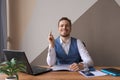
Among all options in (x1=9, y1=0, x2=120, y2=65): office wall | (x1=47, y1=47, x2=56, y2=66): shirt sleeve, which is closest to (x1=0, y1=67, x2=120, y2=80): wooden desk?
(x1=47, y1=47, x2=56, y2=66): shirt sleeve

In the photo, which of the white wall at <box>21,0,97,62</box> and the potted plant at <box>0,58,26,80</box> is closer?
the potted plant at <box>0,58,26,80</box>

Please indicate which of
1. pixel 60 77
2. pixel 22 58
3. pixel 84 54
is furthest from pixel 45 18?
pixel 60 77

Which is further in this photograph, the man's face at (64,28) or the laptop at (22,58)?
the man's face at (64,28)

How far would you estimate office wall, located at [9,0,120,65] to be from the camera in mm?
3109

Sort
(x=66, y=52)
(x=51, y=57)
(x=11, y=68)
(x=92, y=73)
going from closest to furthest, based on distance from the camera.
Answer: (x=11, y=68)
(x=92, y=73)
(x=51, y=57)
(x=66, y=52)

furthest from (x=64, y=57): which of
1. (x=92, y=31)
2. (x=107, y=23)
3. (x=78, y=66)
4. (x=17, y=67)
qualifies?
(x=17, y=67)

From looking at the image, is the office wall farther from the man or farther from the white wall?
the man

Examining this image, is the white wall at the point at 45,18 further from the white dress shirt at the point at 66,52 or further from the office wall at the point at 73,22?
the white dress shirt at the point at 66,52

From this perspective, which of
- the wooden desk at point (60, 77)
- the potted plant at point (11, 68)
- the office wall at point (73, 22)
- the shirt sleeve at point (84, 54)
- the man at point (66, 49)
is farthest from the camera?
the office wall at point (73, 22)

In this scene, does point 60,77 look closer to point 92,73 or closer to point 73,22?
point 92,73

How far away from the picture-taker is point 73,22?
3.13 meters

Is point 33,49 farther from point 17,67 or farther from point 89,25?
point 17,67

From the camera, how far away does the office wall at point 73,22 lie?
311cm

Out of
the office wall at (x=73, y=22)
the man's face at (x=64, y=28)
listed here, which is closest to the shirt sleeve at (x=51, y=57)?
the man's face at (x=64, y=28)
